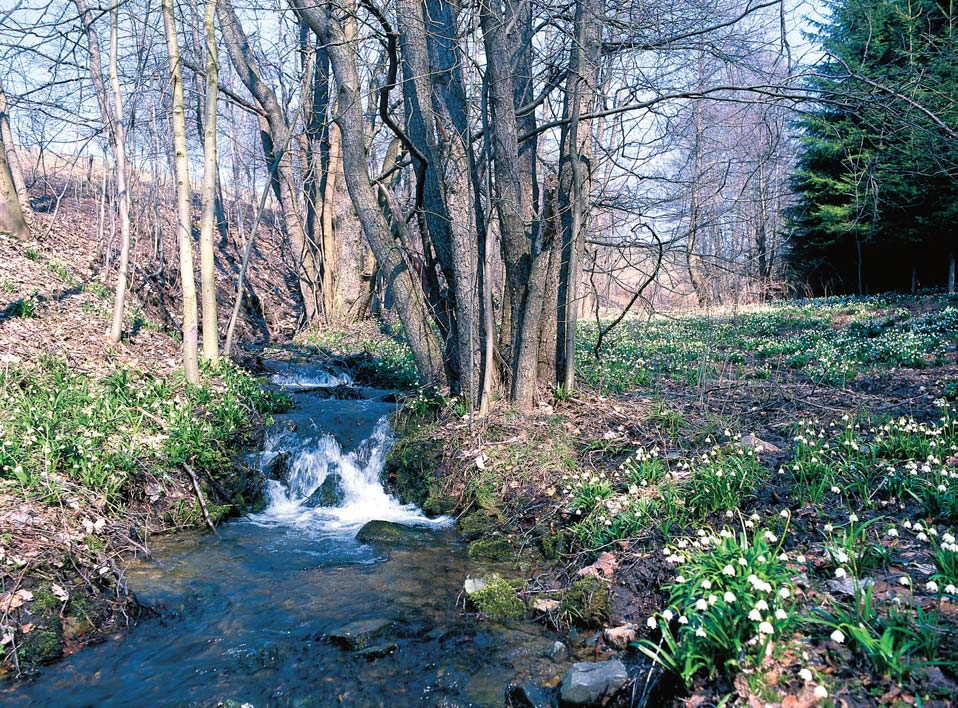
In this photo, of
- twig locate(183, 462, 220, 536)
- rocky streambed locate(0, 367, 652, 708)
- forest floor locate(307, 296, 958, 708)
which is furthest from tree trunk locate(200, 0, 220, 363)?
rocky streambed locate(0, 367, 652, 708)

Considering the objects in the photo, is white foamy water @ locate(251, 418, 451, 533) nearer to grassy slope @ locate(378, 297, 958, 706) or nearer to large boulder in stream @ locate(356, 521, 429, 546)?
large boulder in stream @ locate(356, 521, 429, 546)

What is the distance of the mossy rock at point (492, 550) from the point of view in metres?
5.93

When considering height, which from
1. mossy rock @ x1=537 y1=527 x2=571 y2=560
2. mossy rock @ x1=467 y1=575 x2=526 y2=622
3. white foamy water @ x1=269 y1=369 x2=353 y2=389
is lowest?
mossy rock @ x1=467 y1=575 x2=526 y2=622

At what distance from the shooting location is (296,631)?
4.69 m

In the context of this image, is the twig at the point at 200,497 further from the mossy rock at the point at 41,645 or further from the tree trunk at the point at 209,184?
the tree trunk at the point at 209,184

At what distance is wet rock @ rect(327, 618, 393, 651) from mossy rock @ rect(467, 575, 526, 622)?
2.46 ft

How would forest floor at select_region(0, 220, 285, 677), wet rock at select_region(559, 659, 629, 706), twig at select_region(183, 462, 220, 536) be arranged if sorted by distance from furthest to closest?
1. twig at select_region(183, 462, 220, 536)
2. forest floor at select_region(0, 220, 285, 677)
3. wet rock at select_region(559, 659, 629, 706)

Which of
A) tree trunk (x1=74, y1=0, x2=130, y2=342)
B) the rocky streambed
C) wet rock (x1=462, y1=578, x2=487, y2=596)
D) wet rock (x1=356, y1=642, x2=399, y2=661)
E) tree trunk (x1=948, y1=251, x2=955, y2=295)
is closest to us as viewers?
the rocky streambed

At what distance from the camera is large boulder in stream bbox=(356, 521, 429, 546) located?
21.7 feet

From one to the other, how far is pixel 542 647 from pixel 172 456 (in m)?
5.06

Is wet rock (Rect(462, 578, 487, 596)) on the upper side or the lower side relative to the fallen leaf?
lower

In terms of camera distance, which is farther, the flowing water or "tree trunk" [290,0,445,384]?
"tree trunk" [290,0,445,384]

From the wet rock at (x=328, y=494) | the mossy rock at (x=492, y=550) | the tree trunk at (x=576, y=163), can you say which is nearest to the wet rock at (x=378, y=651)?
the mossy rock at (x=492, y=550)

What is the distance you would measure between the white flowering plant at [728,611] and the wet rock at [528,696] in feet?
2.34
